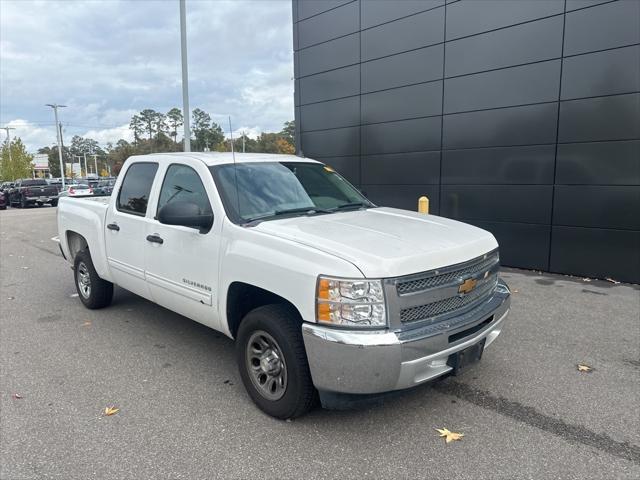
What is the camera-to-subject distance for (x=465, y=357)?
3.20 meters

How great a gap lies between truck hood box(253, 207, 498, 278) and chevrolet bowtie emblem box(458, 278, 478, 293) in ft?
0.50

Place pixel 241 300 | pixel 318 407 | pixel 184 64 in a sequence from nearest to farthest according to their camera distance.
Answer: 1. pixel 318 407
2. pixel 241 300
3. pixel 184 64

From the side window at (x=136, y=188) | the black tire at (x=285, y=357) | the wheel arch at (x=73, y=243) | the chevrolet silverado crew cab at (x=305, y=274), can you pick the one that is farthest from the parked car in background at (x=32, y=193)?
the black tire at (x=285, y=357)

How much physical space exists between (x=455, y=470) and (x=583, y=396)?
1.56 meters

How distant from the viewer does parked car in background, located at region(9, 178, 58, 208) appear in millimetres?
29828

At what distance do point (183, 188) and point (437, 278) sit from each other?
2441mm

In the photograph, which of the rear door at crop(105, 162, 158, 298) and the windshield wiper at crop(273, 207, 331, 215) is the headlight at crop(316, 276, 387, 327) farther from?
the rear door at crop(105, 162, 158, 298)

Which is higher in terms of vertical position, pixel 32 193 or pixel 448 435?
pixel 32 193

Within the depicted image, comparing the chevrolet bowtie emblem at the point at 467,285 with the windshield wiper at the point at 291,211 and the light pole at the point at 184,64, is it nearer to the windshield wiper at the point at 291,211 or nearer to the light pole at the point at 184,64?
the windshield wiper at the point at 291,211

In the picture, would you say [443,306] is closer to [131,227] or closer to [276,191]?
[276,191]

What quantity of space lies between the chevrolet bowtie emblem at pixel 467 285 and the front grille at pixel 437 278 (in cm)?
4

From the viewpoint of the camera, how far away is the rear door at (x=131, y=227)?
15.2ft

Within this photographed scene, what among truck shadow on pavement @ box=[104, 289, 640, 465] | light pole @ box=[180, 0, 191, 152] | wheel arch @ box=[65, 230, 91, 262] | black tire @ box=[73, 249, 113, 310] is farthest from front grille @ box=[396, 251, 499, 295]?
light pole @ box=[180, 0, 191, 152]

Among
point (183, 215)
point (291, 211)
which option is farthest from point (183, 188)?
point (291, 211)
